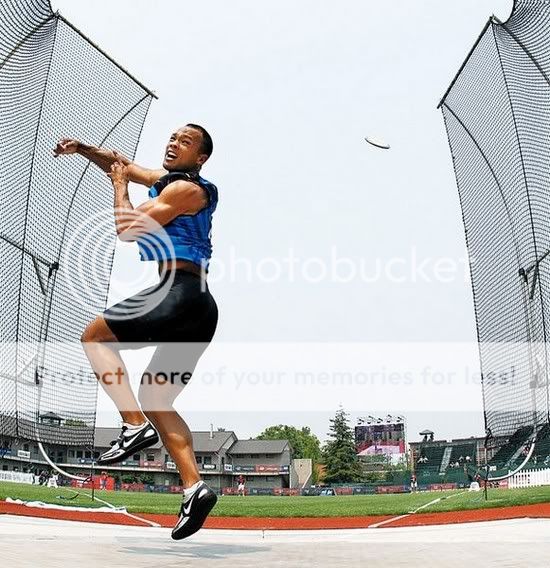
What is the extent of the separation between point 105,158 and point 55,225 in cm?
703

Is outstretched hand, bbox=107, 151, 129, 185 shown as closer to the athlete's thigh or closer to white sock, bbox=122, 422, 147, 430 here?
the athlete's thigh

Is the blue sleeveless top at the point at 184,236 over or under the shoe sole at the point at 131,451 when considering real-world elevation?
over

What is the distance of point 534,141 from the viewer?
1138cm

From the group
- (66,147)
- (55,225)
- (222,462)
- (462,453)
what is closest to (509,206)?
(55,225)

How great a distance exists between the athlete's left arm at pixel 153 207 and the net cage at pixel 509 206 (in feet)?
26.4

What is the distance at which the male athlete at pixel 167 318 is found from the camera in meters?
3.71

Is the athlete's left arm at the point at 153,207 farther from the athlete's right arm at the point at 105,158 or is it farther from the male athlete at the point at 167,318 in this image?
the athlete's right arm at the point at 105,158

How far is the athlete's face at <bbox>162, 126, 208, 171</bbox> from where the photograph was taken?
13.3ft

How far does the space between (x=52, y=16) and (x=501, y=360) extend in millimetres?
9512

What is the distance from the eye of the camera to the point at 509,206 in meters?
12.7

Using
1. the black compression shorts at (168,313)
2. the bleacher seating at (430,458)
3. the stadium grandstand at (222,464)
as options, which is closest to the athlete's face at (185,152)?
the black compression shorts at (168,313)

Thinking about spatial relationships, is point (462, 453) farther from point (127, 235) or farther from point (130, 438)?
point (127, 235)

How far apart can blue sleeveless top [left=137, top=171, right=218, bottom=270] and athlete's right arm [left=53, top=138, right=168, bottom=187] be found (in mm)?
295

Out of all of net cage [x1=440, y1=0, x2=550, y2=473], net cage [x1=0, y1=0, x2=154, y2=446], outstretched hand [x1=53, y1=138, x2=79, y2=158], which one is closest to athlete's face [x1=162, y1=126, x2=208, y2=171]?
outstretched hand [x1=53, y1=138, x2=79, y2=158]
